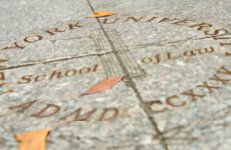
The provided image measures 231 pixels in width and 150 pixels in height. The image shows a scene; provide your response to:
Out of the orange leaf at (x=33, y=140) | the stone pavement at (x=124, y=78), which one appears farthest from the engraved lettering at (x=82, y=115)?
the orange leaf at (x=33, y=140)

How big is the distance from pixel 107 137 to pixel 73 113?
0.83 ft

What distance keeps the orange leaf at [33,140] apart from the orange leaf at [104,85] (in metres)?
0.35

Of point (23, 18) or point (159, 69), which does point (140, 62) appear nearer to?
point (159, 69)

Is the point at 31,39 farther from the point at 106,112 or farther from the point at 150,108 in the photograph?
the point at 150,108

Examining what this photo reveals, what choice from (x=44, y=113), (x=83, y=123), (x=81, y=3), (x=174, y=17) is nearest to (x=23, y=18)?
(x=81, y=3)

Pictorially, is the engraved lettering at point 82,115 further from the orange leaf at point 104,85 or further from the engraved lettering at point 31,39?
the engraved lettering at point 31,39

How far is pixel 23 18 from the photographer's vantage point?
270 centimetres

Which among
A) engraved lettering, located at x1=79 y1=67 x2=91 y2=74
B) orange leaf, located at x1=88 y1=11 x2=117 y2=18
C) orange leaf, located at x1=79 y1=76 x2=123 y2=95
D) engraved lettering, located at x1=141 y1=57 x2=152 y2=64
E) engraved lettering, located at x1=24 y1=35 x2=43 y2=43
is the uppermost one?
orange leaf, located at x1=88 y1=11 x2=117 y2=18

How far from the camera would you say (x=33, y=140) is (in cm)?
119

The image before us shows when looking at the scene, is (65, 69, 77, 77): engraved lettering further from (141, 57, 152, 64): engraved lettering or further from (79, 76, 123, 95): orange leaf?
(141, 57, 152, 64): engraved lettering

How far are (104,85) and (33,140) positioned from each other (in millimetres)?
513

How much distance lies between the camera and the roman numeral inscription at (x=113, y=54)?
168cm

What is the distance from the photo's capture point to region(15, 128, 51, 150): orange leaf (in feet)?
3.80

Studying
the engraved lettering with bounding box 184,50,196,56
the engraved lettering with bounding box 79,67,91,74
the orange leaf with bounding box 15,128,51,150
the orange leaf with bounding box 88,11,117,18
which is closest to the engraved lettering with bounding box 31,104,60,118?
the orange leaf with bounding box 15,128,51,150
